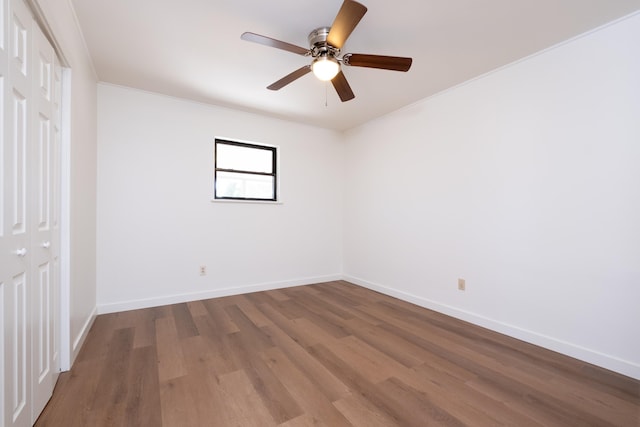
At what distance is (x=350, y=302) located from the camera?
131 inches

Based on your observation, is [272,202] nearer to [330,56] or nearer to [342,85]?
[342,85]

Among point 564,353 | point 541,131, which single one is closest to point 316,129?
point 541,131

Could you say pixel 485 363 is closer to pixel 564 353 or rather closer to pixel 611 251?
pixel 564 353

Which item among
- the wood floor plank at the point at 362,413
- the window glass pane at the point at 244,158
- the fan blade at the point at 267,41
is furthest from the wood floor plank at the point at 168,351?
the fan blade at the point at 267,41

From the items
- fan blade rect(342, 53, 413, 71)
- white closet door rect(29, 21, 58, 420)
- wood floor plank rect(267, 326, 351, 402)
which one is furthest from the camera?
fan blade rect(342, 53, 413, 71)

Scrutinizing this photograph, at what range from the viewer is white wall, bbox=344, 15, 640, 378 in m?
1.90

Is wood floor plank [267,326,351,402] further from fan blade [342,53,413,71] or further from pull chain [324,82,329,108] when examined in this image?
pull chain [324,82,329,108]

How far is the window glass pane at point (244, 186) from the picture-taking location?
3.60 m

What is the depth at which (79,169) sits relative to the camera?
2104 mm

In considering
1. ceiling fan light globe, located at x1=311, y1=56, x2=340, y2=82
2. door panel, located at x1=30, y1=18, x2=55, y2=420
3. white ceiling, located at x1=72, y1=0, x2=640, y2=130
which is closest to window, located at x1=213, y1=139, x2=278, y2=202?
white ceiling, located at x1=72, y1=0, x2=640, y2=130

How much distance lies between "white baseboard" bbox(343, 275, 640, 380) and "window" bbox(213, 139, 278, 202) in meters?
2.39

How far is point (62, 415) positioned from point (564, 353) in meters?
3.37

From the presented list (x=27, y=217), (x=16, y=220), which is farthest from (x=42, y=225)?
(x=16, y=220)

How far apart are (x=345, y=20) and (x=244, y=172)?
2556mm
